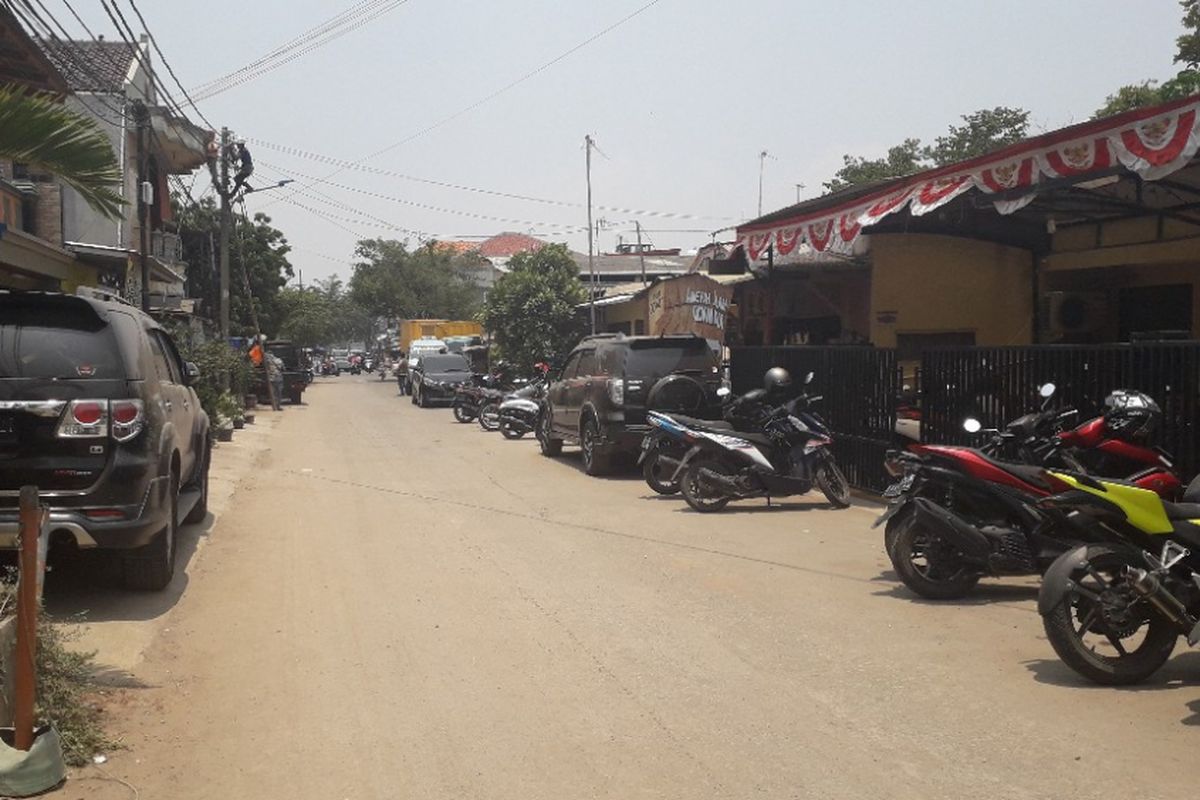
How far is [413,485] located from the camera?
15.1 meters

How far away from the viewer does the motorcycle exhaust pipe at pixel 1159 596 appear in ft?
19.0

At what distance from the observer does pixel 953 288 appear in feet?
53.0

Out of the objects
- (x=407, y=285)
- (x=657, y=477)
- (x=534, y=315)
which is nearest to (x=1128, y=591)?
(x=657, y=477)

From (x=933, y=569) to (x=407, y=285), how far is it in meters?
72.4

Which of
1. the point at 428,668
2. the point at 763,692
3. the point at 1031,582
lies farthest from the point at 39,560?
the point at 1031,582

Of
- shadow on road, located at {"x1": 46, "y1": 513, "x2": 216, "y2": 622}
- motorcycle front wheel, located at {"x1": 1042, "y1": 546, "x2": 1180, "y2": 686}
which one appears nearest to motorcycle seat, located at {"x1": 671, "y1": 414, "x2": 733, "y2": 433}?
shadow on road, located at {"x1": 46, "y1": 513, "x2": 216, "y2": 622}

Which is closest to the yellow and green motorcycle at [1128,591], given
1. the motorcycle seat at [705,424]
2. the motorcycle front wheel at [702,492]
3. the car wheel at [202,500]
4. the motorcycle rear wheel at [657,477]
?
the motorcycle front wheel at [702,492]

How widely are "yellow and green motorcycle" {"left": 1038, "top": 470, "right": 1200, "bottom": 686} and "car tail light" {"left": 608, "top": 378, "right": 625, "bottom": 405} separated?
371 inches

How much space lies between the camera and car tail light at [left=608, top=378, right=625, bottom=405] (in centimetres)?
1529

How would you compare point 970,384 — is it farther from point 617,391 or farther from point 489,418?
point 489,418

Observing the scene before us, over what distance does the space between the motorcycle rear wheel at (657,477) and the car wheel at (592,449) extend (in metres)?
2.26

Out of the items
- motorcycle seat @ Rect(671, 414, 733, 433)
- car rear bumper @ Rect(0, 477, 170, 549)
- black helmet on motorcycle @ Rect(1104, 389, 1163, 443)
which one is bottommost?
car rear bumper @ Rect(0, 477, 170, 549)

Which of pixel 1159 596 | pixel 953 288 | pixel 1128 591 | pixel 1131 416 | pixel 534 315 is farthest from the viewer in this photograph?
pixel 534 315

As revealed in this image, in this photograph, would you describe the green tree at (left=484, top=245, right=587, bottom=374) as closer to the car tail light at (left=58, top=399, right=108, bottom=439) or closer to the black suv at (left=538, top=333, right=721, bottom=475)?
the black suv at (left=538, top=333, right=721, bottom=475)
